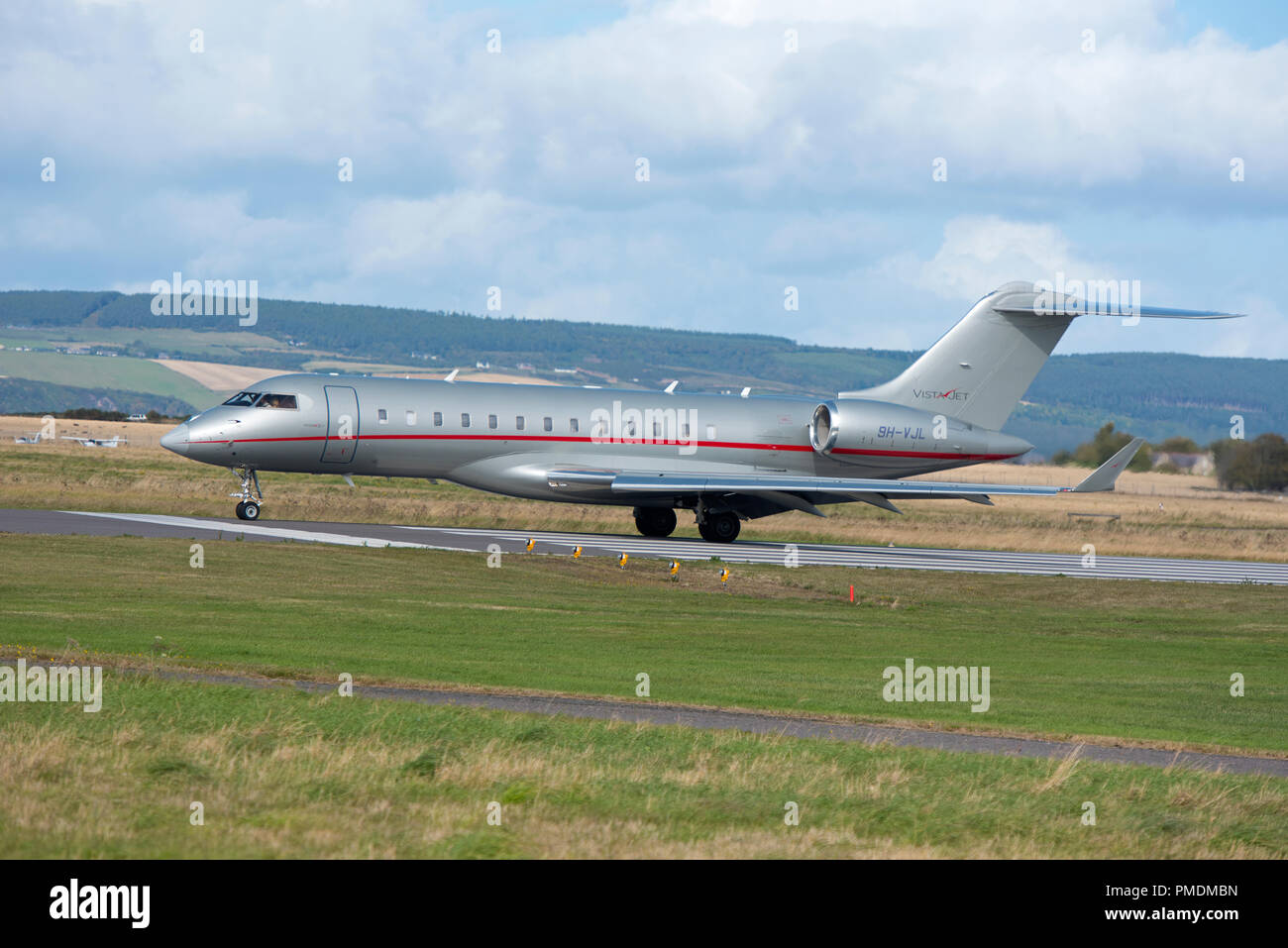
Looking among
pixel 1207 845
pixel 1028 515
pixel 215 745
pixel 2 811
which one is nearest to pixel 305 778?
pixel 215 745

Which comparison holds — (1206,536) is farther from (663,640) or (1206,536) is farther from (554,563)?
(663,640)

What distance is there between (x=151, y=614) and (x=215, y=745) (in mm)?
9595

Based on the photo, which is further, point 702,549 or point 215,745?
point 702,549

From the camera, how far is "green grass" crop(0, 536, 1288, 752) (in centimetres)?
1698

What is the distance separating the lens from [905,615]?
2820 cm

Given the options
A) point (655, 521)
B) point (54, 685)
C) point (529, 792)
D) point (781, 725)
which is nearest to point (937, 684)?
point (781, 725)

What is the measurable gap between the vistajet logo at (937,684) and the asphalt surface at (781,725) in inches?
92.0

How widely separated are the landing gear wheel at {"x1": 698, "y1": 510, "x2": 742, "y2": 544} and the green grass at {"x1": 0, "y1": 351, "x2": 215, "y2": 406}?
438 feet

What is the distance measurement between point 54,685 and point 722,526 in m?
28.6

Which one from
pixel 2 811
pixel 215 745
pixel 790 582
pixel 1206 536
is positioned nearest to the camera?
pixel 2 811
